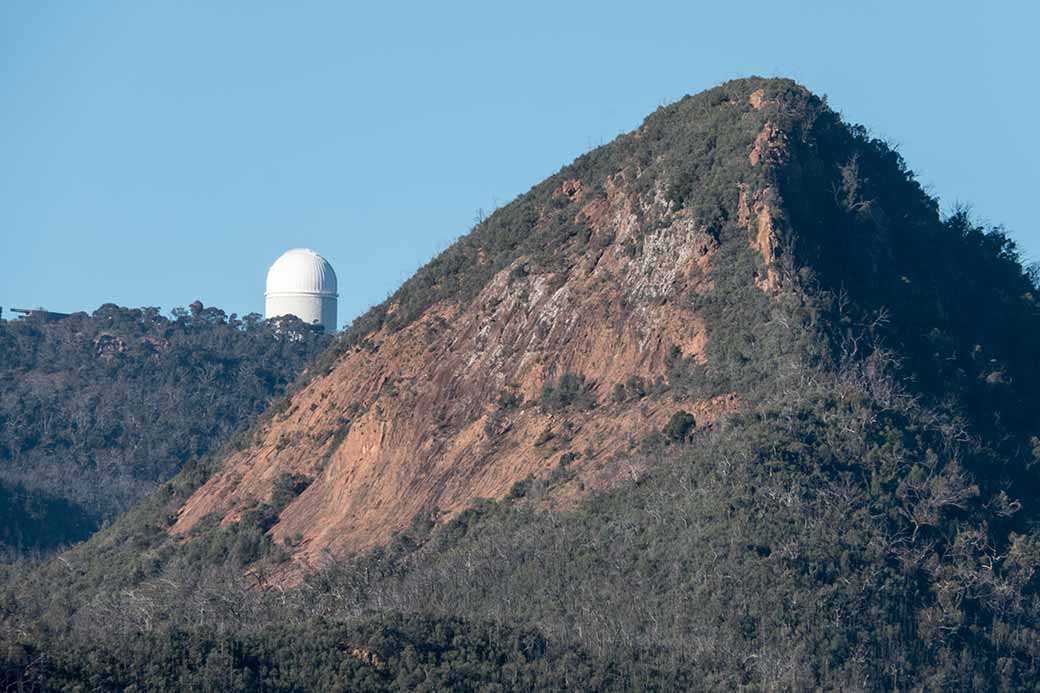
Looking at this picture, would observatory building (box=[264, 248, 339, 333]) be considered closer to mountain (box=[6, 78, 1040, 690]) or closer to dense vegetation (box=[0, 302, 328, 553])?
dense vegetation (box=[0, 302, 328, 553])

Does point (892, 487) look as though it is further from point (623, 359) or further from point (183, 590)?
point (183, 590)

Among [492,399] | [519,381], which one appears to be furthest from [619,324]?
[492,399]

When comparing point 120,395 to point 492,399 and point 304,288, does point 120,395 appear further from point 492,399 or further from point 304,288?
point 492,399

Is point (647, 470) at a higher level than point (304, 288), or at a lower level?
lower

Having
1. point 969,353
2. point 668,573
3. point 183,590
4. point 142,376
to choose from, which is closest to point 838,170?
point 969,353

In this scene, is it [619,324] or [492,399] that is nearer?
[619,324]

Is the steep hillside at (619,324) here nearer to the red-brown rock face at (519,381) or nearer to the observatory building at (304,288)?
the red-brown rock face at (519,381)
